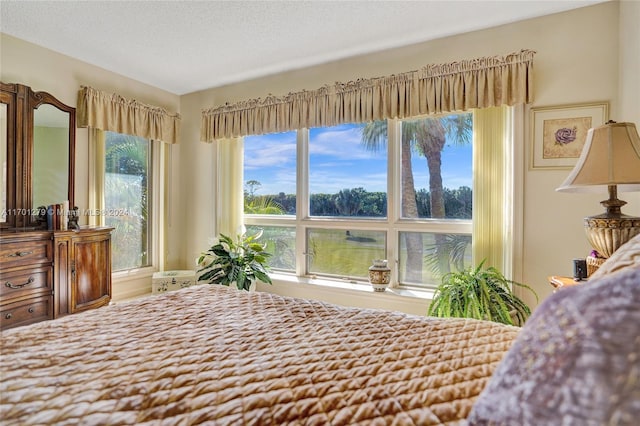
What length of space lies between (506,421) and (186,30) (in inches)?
121

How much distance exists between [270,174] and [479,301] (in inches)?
98.5

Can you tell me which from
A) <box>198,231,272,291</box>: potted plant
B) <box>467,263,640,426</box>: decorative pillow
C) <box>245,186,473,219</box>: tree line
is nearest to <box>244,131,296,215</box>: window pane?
<box>245,186,473,219</box>: tree line

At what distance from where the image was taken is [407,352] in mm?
923

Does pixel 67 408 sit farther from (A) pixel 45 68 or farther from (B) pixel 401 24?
(A) pixel 45 68

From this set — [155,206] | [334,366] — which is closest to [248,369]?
[334,366]

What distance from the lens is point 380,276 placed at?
3004 mm

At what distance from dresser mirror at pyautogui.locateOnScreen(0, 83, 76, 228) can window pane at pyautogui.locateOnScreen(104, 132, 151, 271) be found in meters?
0.47

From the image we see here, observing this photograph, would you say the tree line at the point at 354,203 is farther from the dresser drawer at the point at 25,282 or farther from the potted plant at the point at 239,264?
the dresser drawer at the point at 25,282

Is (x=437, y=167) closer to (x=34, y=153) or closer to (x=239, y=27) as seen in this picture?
(x=239, y=27)

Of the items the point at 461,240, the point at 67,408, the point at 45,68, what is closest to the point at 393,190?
the point at 461,240

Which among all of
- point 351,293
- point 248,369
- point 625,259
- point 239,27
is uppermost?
point 239,27

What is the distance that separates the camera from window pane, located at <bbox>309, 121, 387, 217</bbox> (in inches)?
126

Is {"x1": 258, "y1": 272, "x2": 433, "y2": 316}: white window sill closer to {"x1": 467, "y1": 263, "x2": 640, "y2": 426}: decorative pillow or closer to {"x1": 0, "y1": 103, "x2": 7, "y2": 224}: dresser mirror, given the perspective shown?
{"x1": 0, "y1": 103, "x2": 7, "y2": 224}: dresser mirror

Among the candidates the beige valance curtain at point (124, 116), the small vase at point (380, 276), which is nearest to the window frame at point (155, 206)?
the beige valance curtain at point (124, 116)
